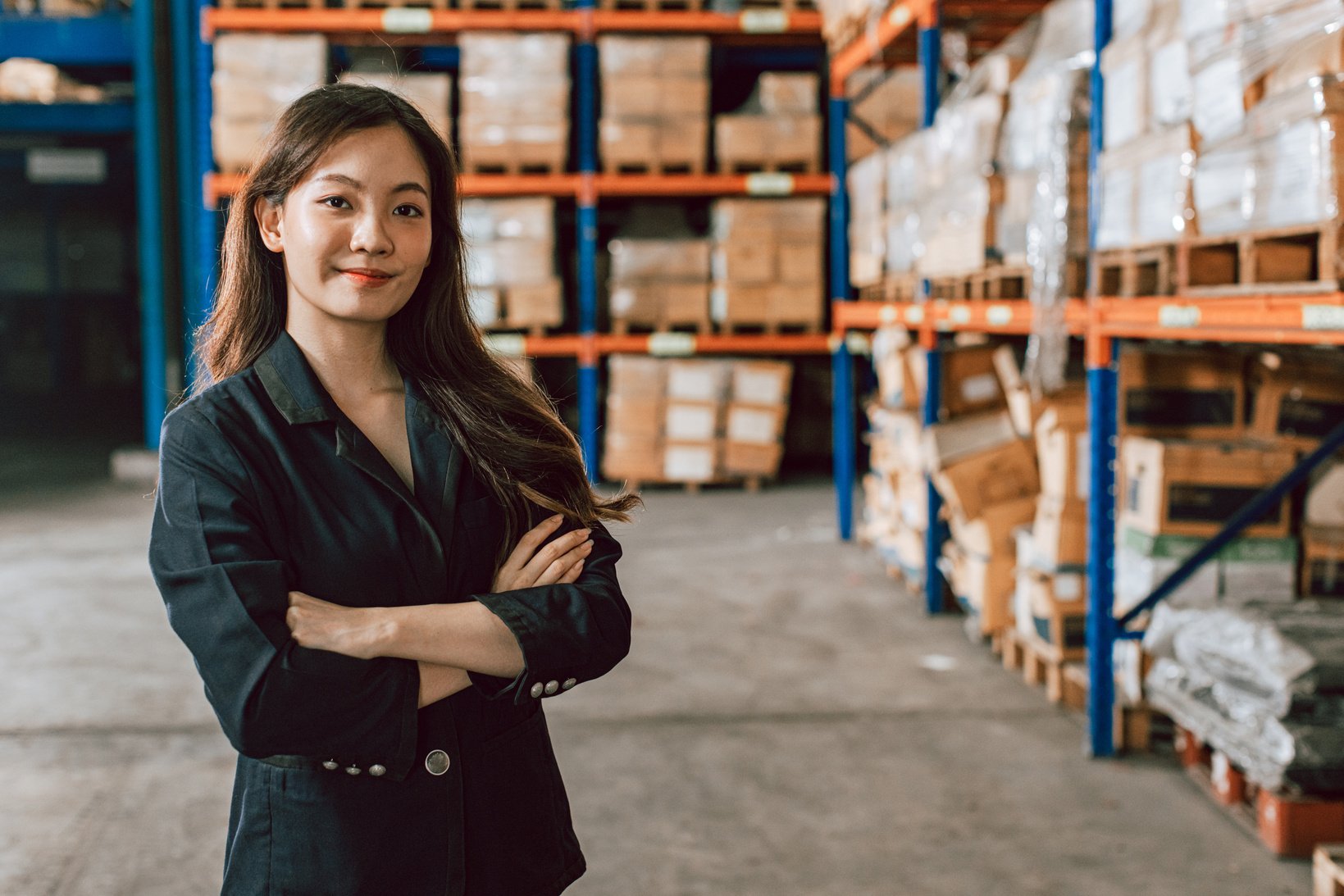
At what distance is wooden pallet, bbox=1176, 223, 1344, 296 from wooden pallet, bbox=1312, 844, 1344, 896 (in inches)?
52.2

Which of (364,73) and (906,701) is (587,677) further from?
(364,73)

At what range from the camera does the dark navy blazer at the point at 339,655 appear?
151cm

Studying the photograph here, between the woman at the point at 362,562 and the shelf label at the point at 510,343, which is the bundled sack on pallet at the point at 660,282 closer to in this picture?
the shelf label at the point at 510,343

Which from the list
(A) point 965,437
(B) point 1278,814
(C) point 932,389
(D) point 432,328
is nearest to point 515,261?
(C) point 932,389

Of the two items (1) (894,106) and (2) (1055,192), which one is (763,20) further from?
(2) (1055,192)

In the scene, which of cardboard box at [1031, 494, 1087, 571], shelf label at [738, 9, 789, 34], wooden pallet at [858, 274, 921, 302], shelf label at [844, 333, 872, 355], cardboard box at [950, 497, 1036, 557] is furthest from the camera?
shelf label at [844, 333, 872, 355]

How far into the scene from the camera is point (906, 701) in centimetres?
482

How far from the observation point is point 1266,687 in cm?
348

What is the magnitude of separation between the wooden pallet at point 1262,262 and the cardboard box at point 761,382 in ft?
19.5

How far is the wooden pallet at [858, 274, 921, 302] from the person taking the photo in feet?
20.7

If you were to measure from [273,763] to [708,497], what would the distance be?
8.07 m

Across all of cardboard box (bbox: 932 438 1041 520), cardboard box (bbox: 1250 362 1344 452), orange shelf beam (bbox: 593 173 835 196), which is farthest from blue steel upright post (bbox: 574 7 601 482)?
cardboard box (bbox: 1250 362 1344 452)

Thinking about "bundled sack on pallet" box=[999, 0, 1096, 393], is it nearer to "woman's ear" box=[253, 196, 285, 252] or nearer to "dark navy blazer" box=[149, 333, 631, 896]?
"dark navy blazer" box=[149, 333, 631, 896]

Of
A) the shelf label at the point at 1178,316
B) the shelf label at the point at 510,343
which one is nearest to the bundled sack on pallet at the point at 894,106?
the shelf label at the point at 510,343
